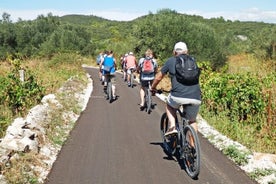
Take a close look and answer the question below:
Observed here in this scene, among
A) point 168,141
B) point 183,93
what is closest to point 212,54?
point 168,141

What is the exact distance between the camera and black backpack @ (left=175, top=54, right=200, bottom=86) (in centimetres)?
607

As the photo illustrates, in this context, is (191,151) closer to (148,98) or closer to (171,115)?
(171,115)

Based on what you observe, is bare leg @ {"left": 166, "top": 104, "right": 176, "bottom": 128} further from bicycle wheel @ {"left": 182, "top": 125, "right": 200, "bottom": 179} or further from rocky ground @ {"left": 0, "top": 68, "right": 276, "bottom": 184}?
rocky ground @ {"left": 0, "top": 68, "right": 276, "bottom": 184}

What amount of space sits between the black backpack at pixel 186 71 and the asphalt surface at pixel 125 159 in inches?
62.9

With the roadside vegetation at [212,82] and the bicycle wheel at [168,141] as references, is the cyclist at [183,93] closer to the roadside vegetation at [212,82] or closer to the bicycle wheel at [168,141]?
the bicycle wheel at [168,141]

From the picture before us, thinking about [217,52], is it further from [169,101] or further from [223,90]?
[169,101]

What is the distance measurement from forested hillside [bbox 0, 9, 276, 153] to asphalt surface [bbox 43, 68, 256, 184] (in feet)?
5.91

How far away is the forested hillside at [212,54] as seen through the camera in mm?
9750

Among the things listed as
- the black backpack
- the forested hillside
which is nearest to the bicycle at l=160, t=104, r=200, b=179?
the black backpack

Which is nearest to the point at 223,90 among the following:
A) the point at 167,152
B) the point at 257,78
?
the point at 257,78

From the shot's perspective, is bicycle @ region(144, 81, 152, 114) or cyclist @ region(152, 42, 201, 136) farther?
bicycle @ region(144, 81, 152, 114)

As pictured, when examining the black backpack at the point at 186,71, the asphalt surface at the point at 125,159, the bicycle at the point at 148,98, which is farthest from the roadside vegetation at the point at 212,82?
the black backpack at the point at 186,71

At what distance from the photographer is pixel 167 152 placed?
7.50 meters

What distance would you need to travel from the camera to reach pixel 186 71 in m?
6.07
